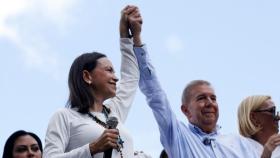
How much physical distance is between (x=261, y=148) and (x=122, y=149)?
1.97 meters

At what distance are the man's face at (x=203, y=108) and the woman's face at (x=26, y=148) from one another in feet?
5.18

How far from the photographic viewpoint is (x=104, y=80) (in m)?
5.86

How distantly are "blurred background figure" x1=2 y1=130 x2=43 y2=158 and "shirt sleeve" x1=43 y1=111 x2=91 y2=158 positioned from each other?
1184 millimetres

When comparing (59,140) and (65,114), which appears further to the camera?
(65,114)

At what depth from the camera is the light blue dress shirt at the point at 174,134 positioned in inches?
241

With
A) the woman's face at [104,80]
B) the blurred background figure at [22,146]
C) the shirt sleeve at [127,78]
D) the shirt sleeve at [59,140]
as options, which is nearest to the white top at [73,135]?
the shirt sleeve at [59,140]

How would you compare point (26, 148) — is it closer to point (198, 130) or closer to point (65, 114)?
point (65, 114)

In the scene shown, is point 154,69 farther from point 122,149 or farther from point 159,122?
point 122,149

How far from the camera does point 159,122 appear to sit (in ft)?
20.3

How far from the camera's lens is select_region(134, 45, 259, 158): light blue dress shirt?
6.13 meters

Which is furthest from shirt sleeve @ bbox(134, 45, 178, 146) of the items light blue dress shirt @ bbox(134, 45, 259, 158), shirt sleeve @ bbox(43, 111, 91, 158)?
shirt sleeve @ bbox(43, 111, 91, 158)

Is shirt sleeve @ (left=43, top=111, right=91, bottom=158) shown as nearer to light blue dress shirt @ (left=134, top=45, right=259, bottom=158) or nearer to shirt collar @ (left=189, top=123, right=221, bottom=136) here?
light blue dress shirt @ (left=134, top=45, right=259, bottom=158)

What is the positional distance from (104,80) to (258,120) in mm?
1954

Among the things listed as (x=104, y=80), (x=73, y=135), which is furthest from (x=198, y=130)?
(x=73, y=135)
